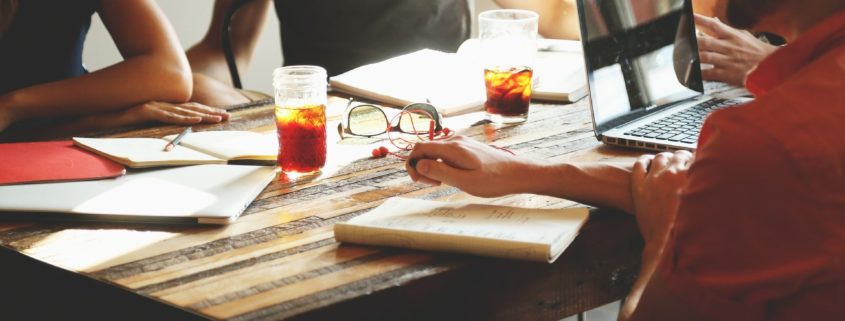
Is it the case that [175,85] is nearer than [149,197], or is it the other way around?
[149,197]

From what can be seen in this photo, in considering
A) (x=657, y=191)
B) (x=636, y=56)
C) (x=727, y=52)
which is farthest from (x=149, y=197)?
(x=727, y=52)

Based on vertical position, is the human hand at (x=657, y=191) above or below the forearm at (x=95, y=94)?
below

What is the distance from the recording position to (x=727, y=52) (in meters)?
1.96

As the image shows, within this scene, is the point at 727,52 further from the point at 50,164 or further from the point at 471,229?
the point at 50,164

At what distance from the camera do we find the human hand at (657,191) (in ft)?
3.81

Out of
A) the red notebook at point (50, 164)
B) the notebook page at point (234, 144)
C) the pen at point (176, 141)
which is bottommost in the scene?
the notebook page at point (234, 144)

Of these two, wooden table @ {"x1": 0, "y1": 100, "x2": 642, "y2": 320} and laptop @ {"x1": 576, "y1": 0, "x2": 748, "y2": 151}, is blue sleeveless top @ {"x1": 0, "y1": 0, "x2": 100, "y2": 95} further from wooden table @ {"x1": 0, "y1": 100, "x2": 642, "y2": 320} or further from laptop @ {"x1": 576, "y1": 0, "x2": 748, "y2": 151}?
laptop @ {"x1": 576, "y1": 0, "x2": 748, "y2": 151}

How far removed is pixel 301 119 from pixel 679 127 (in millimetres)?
642

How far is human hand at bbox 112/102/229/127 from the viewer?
172 centimetres

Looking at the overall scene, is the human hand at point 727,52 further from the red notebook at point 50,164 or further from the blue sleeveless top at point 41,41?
the blue sleeveless top at point 41,41

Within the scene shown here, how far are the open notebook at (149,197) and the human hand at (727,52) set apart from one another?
3.34 ft

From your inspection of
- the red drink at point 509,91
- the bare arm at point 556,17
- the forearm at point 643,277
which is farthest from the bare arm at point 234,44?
the forearm at point 643,277

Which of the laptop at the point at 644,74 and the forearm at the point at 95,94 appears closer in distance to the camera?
the laptop at the point at 644,74

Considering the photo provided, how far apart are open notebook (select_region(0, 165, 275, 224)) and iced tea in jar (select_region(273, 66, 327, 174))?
50mm
